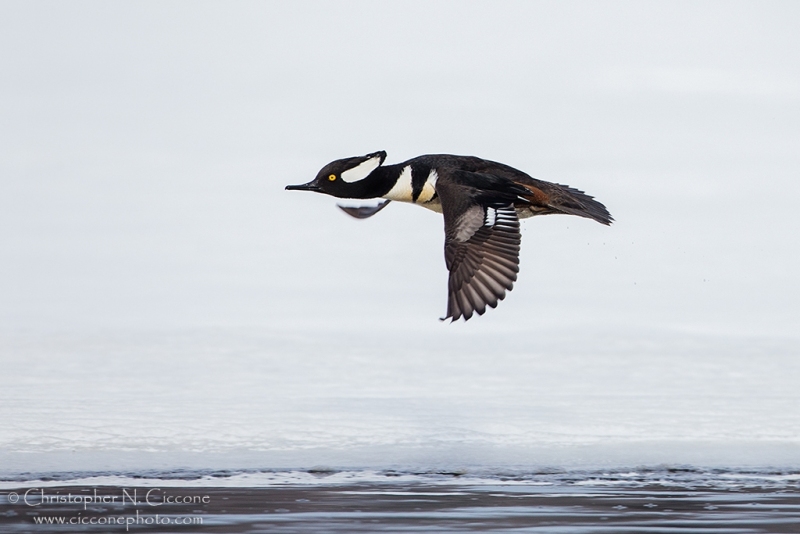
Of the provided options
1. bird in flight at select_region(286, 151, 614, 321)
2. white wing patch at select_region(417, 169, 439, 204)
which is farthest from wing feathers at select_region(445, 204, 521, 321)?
white wing patch at select_region(417, 169, 439, 204)

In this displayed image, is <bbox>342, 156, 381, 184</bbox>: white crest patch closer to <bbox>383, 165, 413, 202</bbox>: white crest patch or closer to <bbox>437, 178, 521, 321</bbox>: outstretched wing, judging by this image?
<bbox>383, 165, 413, 202</bbox>: white crest patch

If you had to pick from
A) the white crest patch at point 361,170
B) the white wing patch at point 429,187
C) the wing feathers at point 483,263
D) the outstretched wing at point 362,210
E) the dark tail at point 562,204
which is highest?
the white crest patch at point 361,170

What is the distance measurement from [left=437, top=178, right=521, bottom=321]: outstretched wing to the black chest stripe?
1.21 ft

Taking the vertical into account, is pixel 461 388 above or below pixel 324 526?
above

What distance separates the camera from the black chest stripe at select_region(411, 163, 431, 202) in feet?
20.6

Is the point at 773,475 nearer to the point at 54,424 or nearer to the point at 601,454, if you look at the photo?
the point at 601,454

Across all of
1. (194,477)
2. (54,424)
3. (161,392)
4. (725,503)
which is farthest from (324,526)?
(161,392)

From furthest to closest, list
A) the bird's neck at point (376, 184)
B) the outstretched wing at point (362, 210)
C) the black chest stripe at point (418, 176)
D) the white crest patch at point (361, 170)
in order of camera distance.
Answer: the outstretched wing at point (362, 210), the white crest patch at point (361, 170), the bird's neck at point (376, 184), the black chest stripe at point (418, 176)

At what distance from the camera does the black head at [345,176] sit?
21.5 ft

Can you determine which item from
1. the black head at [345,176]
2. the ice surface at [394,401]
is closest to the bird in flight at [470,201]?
the black head at [345,176]

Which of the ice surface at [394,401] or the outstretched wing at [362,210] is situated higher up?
the outstretched wing at [362,210]

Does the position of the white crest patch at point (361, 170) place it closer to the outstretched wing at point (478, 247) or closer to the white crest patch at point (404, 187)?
the white crest patch at point (404, 187)

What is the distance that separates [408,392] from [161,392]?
1300mm

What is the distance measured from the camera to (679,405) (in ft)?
20.5
